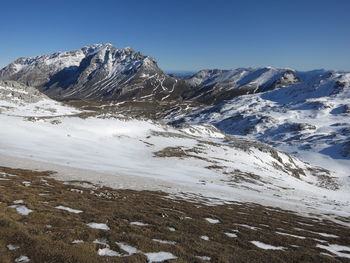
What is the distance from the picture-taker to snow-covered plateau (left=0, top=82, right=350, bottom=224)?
39281 mm

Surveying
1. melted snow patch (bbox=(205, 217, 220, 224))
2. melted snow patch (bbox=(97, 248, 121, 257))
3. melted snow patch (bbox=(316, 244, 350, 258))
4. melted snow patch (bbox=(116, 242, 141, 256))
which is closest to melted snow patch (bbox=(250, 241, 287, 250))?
melted snow patch (bbox=(316, 244, 350, 258))

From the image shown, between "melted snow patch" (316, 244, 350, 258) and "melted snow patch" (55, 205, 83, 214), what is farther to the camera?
"melted snow patch" (55, 205, 83, 214)

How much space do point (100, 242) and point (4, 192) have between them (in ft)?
38.6

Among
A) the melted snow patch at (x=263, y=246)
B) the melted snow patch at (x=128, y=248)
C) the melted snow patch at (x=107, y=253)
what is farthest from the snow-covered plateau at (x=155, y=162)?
the melted snow patch at (x=107, y=253)

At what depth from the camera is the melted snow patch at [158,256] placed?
12.2 metres

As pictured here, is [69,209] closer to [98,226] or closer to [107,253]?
[98,226]

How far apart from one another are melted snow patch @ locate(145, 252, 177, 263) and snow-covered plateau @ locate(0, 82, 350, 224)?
2054 centimetres

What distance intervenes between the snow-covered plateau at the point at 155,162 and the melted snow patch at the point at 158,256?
20537 millimetres

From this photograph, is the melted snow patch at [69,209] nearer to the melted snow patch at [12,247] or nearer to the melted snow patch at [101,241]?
the melted snow patch at [101,241]

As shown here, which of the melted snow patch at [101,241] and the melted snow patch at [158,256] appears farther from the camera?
the melted snow patch at [101,241]

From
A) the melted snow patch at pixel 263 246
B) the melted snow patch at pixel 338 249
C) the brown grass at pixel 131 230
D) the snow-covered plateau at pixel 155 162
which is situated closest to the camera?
the brown grass at pixel 131 230

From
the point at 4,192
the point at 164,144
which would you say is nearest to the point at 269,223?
the point at 4,192

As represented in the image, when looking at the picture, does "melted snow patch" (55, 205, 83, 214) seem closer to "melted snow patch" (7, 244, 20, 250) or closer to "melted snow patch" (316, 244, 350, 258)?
"melted snow patch" (7, 244, 20, 250)

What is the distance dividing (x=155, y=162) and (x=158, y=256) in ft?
166
